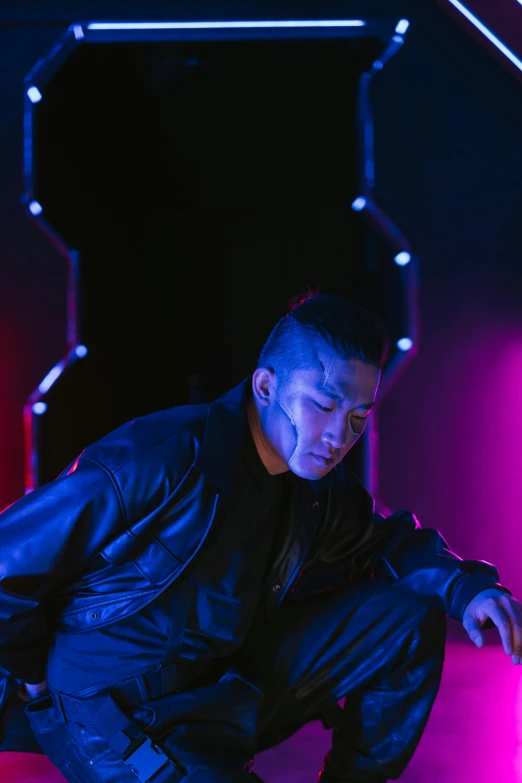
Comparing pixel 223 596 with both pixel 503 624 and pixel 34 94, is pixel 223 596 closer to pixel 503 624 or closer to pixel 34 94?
pixel 503 624

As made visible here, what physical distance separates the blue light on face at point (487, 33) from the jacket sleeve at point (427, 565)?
2.04 meters

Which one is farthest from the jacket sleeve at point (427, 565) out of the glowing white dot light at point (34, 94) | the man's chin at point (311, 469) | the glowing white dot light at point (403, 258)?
the glowing white dot light at point (34, 94)

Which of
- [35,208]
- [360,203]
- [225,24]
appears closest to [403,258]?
[360,203]

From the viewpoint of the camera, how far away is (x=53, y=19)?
110 inches

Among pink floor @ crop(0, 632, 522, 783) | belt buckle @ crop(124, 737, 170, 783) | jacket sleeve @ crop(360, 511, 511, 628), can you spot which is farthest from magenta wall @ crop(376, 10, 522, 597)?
belt buckle @ crop(124, 737, 170, 783)

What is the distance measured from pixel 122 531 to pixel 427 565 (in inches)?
22.6

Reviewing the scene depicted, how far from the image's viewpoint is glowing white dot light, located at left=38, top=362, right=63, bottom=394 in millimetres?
2762

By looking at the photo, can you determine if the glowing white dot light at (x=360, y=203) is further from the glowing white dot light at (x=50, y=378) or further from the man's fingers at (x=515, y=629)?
the man's fingers at (x=515, y=629)

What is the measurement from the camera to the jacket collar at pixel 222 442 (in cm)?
113

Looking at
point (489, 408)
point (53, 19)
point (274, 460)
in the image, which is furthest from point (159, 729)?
point (53, 19)

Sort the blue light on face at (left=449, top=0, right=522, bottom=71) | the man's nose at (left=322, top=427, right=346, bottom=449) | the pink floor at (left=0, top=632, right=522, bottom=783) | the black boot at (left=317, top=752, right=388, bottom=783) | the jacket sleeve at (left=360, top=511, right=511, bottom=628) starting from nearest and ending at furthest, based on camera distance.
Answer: the man's nose at (left=322, top=427, right=346, bottom=449) → the jacket sleeve at (left=360, top=511, right=511, bottom=628) → the black boot at (left=317, top=752, right=388, bottom=783) → the pink floor at (left=0, top=632, right=522, bottom=783) → the blue light on face at (left=449, top=0, right=522, bottom=71)

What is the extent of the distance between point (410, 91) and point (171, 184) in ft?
3.80

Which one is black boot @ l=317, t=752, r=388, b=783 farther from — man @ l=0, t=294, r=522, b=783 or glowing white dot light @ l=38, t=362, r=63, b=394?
glowing white dot light @ l=38, t=362, r=63, b=394

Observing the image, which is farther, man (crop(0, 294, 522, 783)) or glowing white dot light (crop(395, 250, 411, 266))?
glowing white dot light (crop(395, 250, 411, 266))
